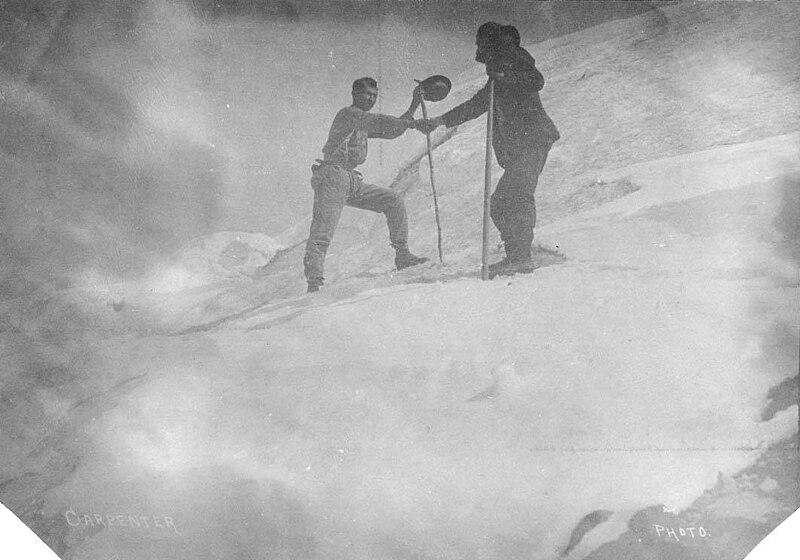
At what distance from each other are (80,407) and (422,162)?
2634 millimetres

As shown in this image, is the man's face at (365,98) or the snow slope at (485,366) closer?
the snow slope at (485,366)

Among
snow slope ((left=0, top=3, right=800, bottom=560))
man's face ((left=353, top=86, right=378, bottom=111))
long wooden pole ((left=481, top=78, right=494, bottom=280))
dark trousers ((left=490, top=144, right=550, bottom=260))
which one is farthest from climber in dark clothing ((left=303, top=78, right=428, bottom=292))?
dark trousers ((left=490, top=144, right=550, bottom=260))

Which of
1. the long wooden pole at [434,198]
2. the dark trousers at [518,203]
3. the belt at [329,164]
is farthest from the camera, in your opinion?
the belt at [329,164]

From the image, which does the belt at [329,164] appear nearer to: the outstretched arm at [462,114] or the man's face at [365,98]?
the man's face at [365,98]

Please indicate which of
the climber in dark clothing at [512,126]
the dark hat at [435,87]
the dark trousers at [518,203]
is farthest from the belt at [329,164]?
the dark trousers at [518,203]

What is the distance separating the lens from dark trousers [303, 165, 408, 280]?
4766 mm

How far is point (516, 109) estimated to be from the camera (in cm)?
463

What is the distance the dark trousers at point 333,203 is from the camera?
4766 millimetres

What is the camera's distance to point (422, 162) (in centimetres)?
477

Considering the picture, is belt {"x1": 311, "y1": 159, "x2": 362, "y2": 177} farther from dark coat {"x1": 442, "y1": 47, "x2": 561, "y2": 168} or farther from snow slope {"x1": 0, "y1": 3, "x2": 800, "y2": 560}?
dark coat {"x1": 442, "y1": 47, "x2": 561, "y2": 168}

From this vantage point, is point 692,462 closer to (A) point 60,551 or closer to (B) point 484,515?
(B) point 484,515

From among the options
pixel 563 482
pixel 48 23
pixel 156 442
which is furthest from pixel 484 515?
pixel 48 23

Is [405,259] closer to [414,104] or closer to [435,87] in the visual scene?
[414,104]

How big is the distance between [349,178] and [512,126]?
106 cm
